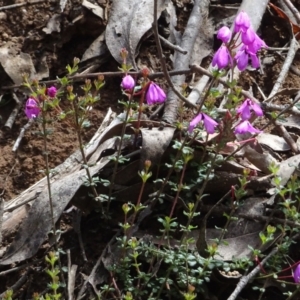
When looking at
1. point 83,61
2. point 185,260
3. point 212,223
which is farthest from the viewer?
point 83,61

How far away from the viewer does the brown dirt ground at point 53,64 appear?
3428mm

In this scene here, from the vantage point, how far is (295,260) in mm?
2922

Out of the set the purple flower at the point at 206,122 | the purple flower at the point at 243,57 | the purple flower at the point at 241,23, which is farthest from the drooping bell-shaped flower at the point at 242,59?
the purple flower at the point at 206,122

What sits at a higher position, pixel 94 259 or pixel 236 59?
pixel 236 59

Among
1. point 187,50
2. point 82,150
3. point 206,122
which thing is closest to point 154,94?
point 206,122

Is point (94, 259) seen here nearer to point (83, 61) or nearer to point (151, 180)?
point (151, 180)

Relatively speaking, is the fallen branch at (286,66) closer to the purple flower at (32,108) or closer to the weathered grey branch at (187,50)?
the weathered grey branch at (187,50)

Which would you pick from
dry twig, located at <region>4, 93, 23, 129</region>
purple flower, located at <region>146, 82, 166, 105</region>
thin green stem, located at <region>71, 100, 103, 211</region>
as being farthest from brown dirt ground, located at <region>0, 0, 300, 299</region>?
purple flower, located at <region>146, 82, 166, 105</region>

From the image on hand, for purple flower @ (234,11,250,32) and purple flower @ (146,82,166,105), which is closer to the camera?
purple flower @ (234,11,250,32)

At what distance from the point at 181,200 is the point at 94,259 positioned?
1.41 ft

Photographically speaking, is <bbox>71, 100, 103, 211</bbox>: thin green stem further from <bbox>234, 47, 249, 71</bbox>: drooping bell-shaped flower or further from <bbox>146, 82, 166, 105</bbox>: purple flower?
<bbox>234, 47, 249, 71</bbox>: drooping bell-shaped flower

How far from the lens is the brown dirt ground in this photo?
3428 millimetres

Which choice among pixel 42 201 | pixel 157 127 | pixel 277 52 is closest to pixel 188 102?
pixel 157 127

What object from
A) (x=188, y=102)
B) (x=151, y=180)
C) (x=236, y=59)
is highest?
(x=236, y=59)
